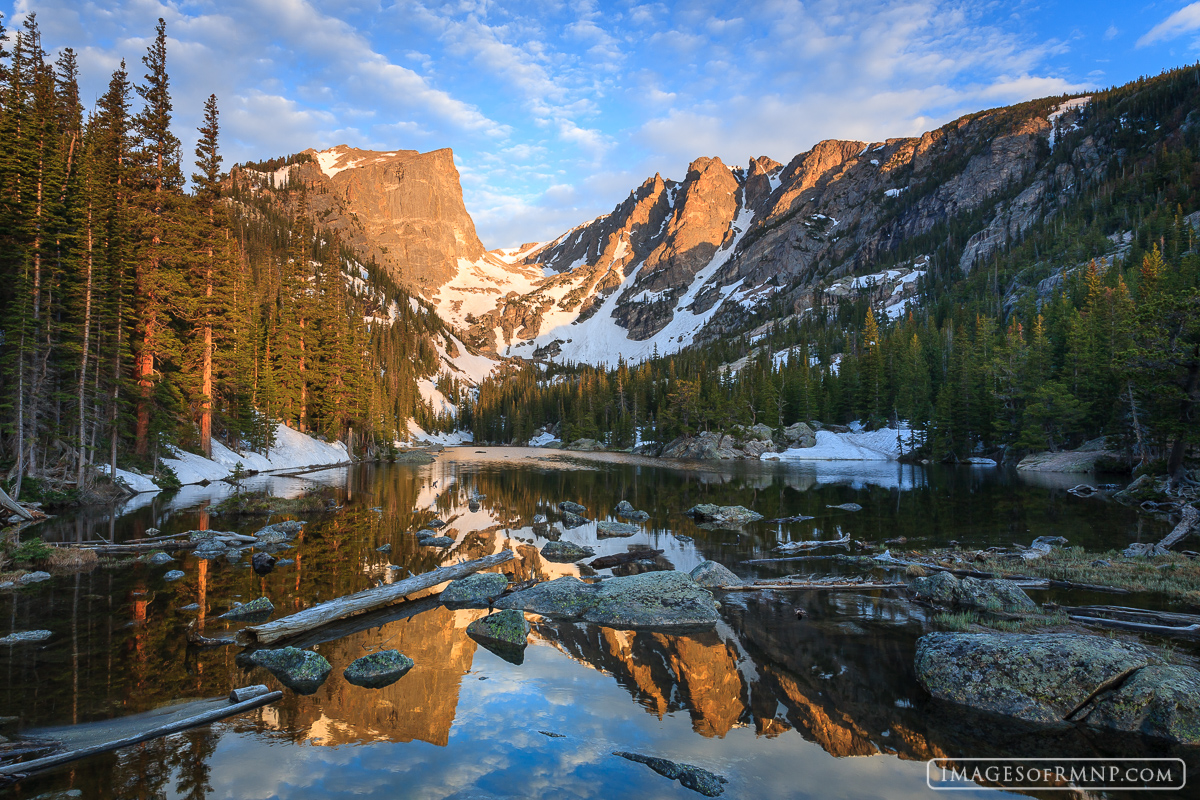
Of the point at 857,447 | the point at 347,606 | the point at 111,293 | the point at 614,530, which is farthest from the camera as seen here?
the point at 857,447

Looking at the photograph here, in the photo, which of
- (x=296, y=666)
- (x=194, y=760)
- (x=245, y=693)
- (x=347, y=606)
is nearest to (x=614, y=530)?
(x=347, y=606)

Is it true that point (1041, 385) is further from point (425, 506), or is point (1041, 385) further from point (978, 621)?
point (425, 506)

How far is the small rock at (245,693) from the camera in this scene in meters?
7.20

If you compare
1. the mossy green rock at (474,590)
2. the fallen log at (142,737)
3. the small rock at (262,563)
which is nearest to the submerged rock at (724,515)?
the mossy green rock at (474,590)

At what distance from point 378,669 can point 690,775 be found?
5.22 meters

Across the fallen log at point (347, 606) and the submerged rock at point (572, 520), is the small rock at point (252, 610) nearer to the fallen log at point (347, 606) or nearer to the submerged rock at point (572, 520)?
the fallen log at point (347, 606)

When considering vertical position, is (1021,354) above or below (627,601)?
above

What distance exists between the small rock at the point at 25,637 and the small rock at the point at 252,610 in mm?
2591

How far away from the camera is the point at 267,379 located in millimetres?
44438

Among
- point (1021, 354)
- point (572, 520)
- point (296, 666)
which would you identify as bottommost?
point (572, 520)

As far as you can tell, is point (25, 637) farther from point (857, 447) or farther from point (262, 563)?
point (857, 447)

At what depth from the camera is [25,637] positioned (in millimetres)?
9195

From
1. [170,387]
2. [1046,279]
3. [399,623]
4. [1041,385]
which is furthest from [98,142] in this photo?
[1046,279]

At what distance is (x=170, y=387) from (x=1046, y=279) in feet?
440
